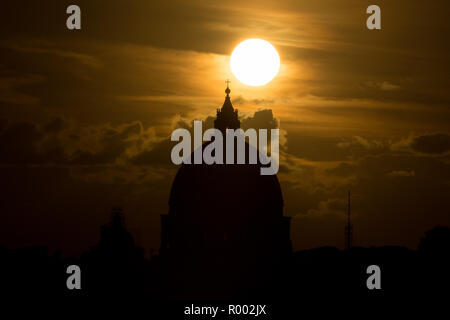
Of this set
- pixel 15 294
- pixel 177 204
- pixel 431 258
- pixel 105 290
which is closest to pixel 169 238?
pixel 177 204

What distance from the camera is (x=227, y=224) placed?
65938 millimetres

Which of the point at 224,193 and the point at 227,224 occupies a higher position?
the point at 224,193

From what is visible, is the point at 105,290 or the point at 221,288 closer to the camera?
the point at 221,288

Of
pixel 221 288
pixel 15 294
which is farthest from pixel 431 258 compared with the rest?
pixel 15 294

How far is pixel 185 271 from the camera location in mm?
65500

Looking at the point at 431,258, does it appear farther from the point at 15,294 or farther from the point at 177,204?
the point at 15,294

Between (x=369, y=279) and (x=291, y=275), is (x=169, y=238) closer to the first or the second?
(x=291, y=275)

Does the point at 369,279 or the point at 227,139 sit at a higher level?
the point at 227,139

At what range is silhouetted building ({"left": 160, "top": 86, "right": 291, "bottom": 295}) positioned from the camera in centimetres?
6525

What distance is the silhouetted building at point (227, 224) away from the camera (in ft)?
214

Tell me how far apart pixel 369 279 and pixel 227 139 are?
58.5 feet

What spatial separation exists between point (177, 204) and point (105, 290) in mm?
9974
